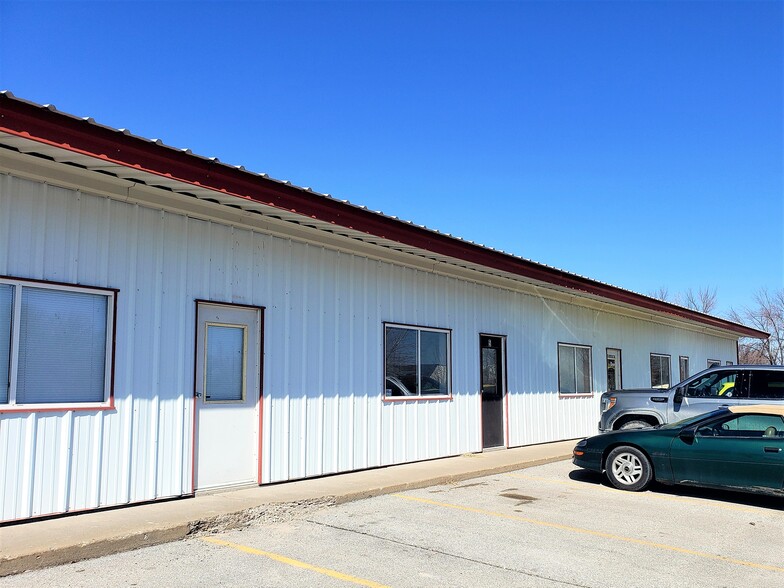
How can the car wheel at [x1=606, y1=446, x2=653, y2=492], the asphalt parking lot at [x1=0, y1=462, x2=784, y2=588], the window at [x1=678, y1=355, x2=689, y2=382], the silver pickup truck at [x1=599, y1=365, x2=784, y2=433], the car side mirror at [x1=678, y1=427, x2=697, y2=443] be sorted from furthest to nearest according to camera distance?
the window at [x1=678, y1=355, x2=689, y2=382], the silver pickup truck at [x1=599, y1=365, x2=784, y2=433], the car wheel at [x1=606, y1=446, x2=653, y2=492], the car side mirror at [x1=678, y1=427, x2=697, y2=443], the asphalt parking lot at [x1=0, y1=462, x2=784, y2=588]

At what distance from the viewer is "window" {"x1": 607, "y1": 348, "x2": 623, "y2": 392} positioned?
61.8ft

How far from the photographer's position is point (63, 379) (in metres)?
7.12

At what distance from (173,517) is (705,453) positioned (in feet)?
21.8

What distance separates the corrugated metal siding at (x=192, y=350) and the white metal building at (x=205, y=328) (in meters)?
0.02

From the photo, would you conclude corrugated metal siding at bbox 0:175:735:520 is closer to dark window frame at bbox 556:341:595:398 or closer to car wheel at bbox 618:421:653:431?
dark window frame at bbox 556:341:595:398

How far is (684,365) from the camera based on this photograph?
23.8 meters

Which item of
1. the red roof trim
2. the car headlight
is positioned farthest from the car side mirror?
the red roof trim

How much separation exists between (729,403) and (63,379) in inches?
395

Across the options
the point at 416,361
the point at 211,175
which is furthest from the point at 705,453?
the point at 211,175

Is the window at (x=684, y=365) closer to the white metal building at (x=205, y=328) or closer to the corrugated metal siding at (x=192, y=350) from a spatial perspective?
the corrugated metal siding at (x=192, y=350)

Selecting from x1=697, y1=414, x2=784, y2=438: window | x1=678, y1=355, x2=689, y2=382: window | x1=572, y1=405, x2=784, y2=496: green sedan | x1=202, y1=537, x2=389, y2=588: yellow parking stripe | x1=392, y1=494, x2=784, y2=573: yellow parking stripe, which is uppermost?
x1=678, y1=355, x2=689, y2=382: window

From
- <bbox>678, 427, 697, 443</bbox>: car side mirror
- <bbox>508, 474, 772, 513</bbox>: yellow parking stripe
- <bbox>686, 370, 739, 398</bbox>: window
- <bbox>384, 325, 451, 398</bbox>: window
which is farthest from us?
<bbox>686, 370, 739, 398</bbox>: window

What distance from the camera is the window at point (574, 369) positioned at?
16562 mm

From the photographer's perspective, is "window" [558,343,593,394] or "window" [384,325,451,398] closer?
"window" [384,325,451,398]
